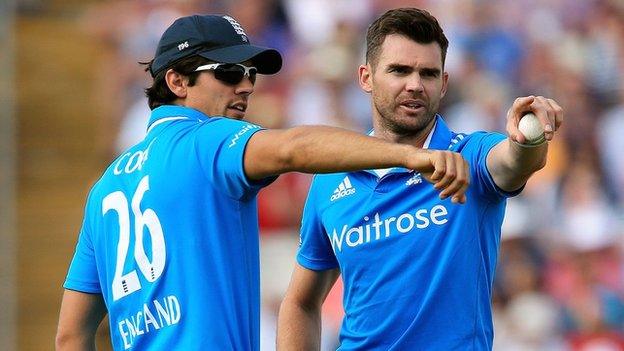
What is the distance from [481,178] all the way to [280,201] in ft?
21.4

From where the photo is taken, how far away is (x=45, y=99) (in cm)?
1255

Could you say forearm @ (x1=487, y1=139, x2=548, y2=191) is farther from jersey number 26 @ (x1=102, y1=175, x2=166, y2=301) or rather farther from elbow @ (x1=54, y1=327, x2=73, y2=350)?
elbow @ (x1=54, y1=327, x2=73, y2=350)

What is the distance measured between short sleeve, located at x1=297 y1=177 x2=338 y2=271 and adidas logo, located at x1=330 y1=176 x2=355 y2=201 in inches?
4.8

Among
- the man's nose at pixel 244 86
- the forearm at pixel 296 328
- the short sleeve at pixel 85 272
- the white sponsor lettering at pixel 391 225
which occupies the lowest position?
the forearm at pixel 296 328

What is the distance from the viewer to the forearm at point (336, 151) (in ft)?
11.6

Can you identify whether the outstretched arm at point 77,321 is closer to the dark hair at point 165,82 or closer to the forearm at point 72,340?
the forearm at point 72,340

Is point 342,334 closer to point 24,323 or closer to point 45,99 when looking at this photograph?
point 24,323

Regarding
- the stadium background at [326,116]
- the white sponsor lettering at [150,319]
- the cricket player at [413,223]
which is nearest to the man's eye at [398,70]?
the cricket player at [413,223]

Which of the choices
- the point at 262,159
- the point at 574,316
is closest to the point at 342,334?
the point at 262,159

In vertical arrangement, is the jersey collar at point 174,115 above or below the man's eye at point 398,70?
below

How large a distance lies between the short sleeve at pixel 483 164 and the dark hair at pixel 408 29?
0.42 m

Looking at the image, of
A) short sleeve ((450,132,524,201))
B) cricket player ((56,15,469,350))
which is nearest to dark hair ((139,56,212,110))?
cricket player ((56,15,469,350))

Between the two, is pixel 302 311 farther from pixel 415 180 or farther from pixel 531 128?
pixel 531 128

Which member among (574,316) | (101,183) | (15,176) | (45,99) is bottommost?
(574,316)
